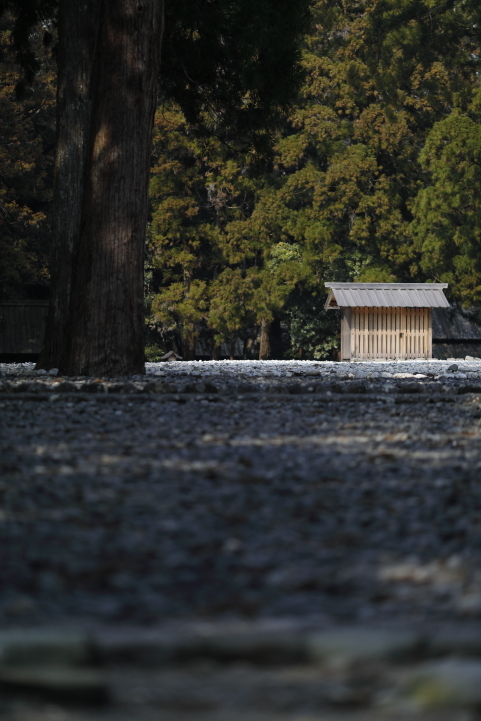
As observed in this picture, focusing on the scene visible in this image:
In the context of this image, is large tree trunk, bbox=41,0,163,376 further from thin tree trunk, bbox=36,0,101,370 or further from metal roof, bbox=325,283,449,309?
metal roof, bbox=325,283,449,309

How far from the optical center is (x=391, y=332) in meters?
28.9

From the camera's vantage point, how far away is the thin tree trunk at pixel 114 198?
996cm

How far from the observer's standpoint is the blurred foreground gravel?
83.3 inches

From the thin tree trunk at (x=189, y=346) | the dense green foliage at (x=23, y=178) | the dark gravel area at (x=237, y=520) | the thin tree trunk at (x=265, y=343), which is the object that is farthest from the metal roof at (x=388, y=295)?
the dark gravel area at (x=237, y=520)

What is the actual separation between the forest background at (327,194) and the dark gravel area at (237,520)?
2550cm

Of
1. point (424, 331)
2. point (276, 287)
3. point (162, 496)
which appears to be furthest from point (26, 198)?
point (162, 496)

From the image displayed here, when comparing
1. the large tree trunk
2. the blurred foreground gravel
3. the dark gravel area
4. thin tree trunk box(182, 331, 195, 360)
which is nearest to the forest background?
thin tree trunk box(182, 331, 195, 360)

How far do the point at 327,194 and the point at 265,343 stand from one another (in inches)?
213

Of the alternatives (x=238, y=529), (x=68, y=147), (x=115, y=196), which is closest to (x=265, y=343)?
(x=68, y=147)

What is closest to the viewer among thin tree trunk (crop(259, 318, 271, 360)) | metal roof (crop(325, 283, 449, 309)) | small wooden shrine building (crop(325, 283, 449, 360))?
metal roof (crop(325, 283, 449, 309))

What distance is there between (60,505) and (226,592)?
118cm

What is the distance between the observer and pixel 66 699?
172 cm

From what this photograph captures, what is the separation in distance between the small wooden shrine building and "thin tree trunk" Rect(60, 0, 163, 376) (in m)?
18.3

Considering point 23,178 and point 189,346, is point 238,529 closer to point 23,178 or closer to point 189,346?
point 23,178
